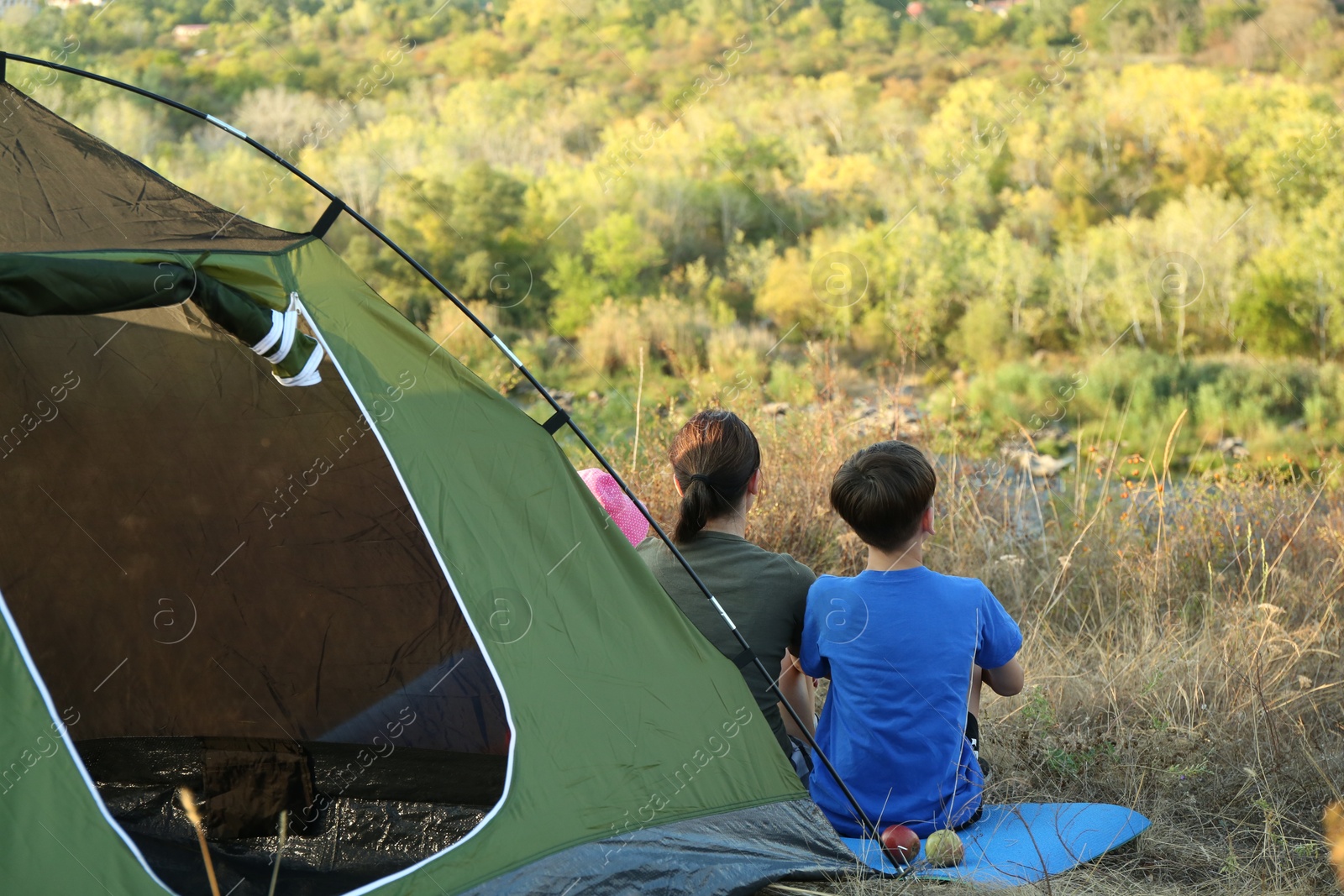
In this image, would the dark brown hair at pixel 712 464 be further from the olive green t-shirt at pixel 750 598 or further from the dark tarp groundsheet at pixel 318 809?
the dark tarp groundsheet at pixel 318 809

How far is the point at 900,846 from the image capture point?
2193 mm

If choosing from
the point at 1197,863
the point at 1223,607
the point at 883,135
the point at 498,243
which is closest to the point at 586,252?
the point at 498,243

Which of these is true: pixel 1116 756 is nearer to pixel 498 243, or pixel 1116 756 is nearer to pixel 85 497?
pixel 85 497

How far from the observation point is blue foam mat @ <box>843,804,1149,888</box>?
2.18m

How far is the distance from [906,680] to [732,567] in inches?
17.7

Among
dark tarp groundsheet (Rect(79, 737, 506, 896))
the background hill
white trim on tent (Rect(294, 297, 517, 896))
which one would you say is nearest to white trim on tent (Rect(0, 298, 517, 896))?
white trim on tent (Rect(294, 297, 517, 896))

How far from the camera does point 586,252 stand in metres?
20.1

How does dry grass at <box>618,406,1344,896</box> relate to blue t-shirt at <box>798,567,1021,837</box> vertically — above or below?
A: below

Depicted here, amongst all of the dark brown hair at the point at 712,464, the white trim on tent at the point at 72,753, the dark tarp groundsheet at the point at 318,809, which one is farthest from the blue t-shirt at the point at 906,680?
the white trim on tent at the point at 72,753

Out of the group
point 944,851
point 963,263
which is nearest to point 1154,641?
point 944,851

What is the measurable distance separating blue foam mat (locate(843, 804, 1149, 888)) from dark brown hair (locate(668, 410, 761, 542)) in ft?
2.56

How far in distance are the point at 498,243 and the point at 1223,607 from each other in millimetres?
17198

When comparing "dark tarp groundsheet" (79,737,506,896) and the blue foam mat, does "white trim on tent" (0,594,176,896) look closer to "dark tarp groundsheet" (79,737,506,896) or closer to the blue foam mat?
"dark tarp groundsheet" (79,737,506,896)

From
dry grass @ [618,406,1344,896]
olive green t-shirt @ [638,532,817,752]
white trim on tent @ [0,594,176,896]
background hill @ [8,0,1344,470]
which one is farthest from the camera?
background hill @ [8,0,1344,470]
